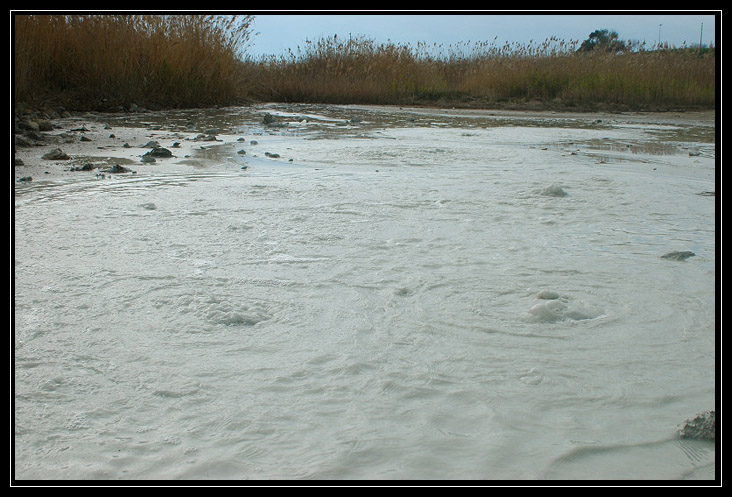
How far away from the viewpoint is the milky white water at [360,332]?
105 centimetres

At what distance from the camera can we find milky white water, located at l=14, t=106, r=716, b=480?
1.05m

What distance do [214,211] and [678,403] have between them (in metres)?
1.92

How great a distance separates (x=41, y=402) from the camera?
1174mm

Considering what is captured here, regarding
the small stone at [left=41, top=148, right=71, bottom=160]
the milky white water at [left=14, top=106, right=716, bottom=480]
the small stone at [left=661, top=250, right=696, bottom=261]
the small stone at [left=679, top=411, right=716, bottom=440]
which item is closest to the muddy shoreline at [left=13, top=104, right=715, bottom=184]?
the small stone at [left=41, top=148, right=71, bottom=160]

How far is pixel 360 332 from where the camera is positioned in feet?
5.02

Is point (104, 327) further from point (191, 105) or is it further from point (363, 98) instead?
point (363, 98)

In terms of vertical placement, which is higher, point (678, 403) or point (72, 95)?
point (72, 95)

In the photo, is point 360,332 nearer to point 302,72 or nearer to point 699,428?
point 699,428

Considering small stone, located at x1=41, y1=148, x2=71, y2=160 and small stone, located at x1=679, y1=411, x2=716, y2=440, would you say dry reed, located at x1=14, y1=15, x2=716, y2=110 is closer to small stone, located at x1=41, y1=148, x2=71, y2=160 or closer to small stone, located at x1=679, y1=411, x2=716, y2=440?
small stone, located at x1=41, y1=148, x2=71, y2=160

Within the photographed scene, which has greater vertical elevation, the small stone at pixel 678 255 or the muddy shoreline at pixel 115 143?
the muddy shoreline at pixel 115 143

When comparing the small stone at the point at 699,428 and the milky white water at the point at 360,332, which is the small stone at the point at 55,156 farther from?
the small stone at the point at 699,428

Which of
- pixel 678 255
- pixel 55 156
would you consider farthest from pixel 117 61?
pixel 678 255

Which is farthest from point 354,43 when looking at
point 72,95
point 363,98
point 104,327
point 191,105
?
point 104,327

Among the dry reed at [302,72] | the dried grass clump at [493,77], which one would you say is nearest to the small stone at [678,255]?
the dry reed at [302,72]
